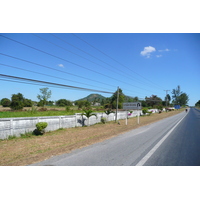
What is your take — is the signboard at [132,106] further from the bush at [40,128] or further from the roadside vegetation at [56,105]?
the bush at [40,128]

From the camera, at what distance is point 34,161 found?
5637 mm

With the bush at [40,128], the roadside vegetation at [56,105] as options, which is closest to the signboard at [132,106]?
the roadside vegetation at [56,105]

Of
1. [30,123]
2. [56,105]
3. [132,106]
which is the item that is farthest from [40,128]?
[56,105]

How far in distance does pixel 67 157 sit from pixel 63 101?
8588 centimetres

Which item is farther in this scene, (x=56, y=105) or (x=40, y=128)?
(x=56, y=105)

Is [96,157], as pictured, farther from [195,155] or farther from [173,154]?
[195,155]

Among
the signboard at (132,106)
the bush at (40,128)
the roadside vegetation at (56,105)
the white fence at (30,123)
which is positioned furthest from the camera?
the roadside vegetation at (56,105)

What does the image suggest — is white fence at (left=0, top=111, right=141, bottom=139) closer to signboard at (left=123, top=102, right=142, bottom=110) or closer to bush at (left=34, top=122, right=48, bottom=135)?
bush at (left=34, top=122, right=48, bottom=135)

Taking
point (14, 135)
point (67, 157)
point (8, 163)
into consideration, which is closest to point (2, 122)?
Answer: point (14, 135)

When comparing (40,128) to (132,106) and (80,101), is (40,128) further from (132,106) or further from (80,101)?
(80,101)

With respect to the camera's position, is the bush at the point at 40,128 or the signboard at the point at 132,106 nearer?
the bush at the point at 40,128

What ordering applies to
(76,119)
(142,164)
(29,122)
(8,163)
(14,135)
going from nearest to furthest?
(142,164), (8,163), (14,135), (29,122), (76,119)

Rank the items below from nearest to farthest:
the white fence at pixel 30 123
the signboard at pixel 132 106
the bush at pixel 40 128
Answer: the white fence at pixel 30 123 < the bush at pixel 40 128 < the signboard at pixel 132 106

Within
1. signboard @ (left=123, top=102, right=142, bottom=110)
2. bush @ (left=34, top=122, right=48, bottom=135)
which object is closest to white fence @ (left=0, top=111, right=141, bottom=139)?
bush @ (left=34, top=122, right=48, bottom=135)
